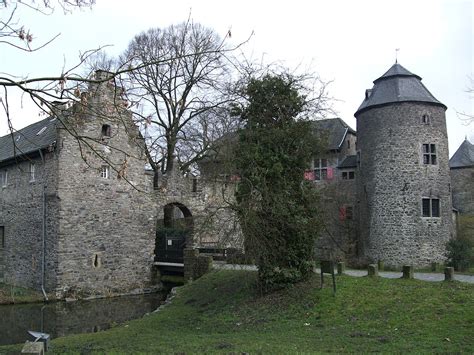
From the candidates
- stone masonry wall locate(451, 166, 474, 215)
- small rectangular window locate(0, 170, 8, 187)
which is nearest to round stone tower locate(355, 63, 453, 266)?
stone masonry wall locate(451, 166, 474, 215)

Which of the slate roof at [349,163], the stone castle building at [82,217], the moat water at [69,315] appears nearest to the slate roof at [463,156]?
the slate roof at [349,163]

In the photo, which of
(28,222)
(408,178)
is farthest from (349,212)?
(28,222)

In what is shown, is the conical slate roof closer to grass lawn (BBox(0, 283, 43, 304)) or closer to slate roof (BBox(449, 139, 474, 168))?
slate roof (BBox(449, 139, 474, 168))

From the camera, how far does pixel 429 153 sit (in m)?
25.0

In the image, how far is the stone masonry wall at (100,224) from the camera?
71.7 ft

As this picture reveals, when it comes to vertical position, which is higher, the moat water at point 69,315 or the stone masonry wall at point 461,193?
the stone masonry wall at point 461,193

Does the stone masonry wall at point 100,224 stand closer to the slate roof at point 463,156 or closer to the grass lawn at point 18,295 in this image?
the grass lawn at point 18,295

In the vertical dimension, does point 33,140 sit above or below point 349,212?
above

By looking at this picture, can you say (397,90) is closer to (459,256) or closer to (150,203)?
(459,256)

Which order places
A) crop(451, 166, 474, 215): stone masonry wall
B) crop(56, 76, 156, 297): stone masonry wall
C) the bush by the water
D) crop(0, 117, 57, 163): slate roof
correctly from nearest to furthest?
the bush by the water → crop(56, 76, 156, 297): stone masonry wall → crop(0, 117, 57, 163): slate roof → crop(451, 166, 474, 215): stone masonry wall

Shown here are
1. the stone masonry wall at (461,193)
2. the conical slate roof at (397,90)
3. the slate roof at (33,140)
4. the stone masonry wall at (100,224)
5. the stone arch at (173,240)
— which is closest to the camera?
the stone masonry wall at (100,224)

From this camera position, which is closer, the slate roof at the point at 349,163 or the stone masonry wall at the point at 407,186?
the stone masonry wall at the point at 407,186

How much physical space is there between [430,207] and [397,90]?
20.7 ft

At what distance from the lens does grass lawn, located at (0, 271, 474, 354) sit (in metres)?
8.70
